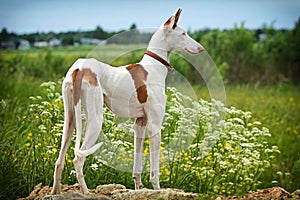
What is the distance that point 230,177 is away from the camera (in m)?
6.37

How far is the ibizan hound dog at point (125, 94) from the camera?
4.16 m

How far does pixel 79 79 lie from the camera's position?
4.14 m

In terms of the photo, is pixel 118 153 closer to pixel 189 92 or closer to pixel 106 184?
pixel 106 184

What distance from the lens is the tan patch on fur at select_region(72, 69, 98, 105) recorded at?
412 centimetres

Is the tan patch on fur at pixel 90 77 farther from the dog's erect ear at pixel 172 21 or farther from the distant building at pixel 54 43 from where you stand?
the distant building at pixel 54 43

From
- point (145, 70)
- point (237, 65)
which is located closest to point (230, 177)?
point (145, 70)

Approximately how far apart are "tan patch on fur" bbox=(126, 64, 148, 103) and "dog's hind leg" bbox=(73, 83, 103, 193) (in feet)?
1.11

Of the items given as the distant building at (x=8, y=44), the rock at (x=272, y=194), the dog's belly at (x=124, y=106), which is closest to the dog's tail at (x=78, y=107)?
the dog's belly at (x=124, y=106)

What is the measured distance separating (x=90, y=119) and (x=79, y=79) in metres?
0.33

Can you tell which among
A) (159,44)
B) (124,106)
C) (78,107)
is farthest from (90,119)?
(159,44)

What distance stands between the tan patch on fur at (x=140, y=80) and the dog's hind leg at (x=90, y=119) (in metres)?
0.34

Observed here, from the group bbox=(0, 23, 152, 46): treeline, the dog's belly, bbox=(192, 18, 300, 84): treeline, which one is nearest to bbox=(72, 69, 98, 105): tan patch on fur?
the dog's belly

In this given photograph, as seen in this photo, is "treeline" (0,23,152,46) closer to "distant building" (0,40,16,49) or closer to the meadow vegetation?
"distant building" (0,40,16,49)

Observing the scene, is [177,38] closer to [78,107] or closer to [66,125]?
[78,107]
